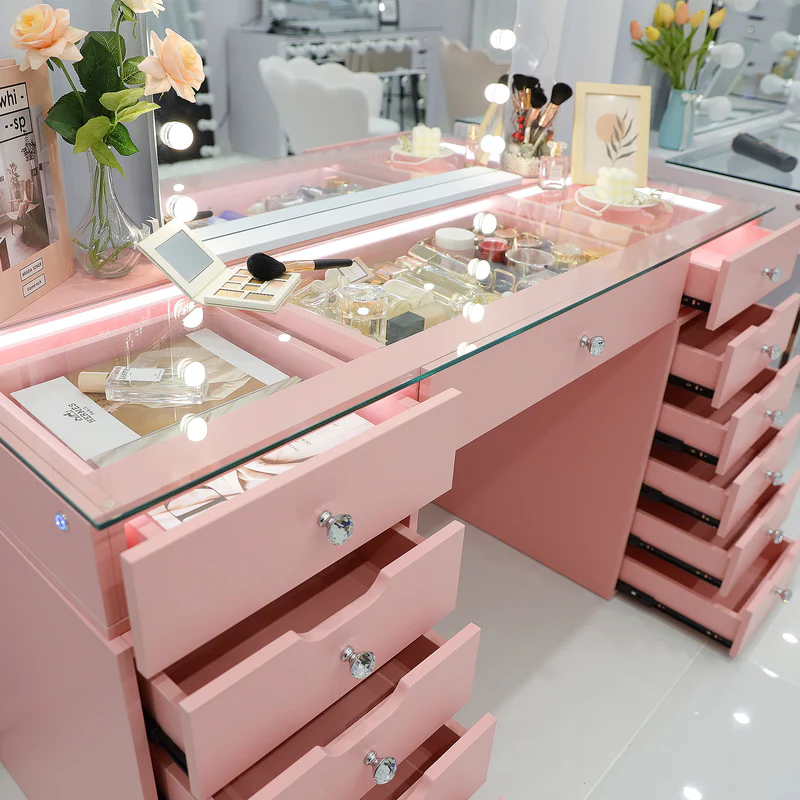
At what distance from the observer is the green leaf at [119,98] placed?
97 centimetres

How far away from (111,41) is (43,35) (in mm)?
108

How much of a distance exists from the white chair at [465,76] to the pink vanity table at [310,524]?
8.5 inches

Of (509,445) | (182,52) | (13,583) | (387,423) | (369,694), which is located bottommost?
(509,445)

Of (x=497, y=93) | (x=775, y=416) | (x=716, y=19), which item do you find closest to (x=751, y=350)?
(x=775, y=416)

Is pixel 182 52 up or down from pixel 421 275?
up

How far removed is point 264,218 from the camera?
1.29m

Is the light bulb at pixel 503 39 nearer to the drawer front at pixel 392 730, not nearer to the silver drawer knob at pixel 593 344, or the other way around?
the silver drawer knob at pixel 593 344

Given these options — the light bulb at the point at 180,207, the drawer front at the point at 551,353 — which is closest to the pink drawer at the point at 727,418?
the drawer front at the point at 551,353

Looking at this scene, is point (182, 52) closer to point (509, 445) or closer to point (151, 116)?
point (151, 116)

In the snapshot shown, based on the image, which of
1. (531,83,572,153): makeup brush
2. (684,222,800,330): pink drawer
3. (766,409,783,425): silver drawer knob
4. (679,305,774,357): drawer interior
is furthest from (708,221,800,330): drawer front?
(531,83,572,153): makeup brush

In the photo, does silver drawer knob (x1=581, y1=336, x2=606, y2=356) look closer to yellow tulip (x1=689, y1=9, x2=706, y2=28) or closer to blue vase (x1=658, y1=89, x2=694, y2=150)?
blue vase (x1=658, y1=89, x2=694, y2=150)

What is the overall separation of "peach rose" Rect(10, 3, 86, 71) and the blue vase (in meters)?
1.99

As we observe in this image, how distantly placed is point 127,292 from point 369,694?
0.63 meters

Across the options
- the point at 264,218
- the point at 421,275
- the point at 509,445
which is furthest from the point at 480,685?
the point at 264,218
